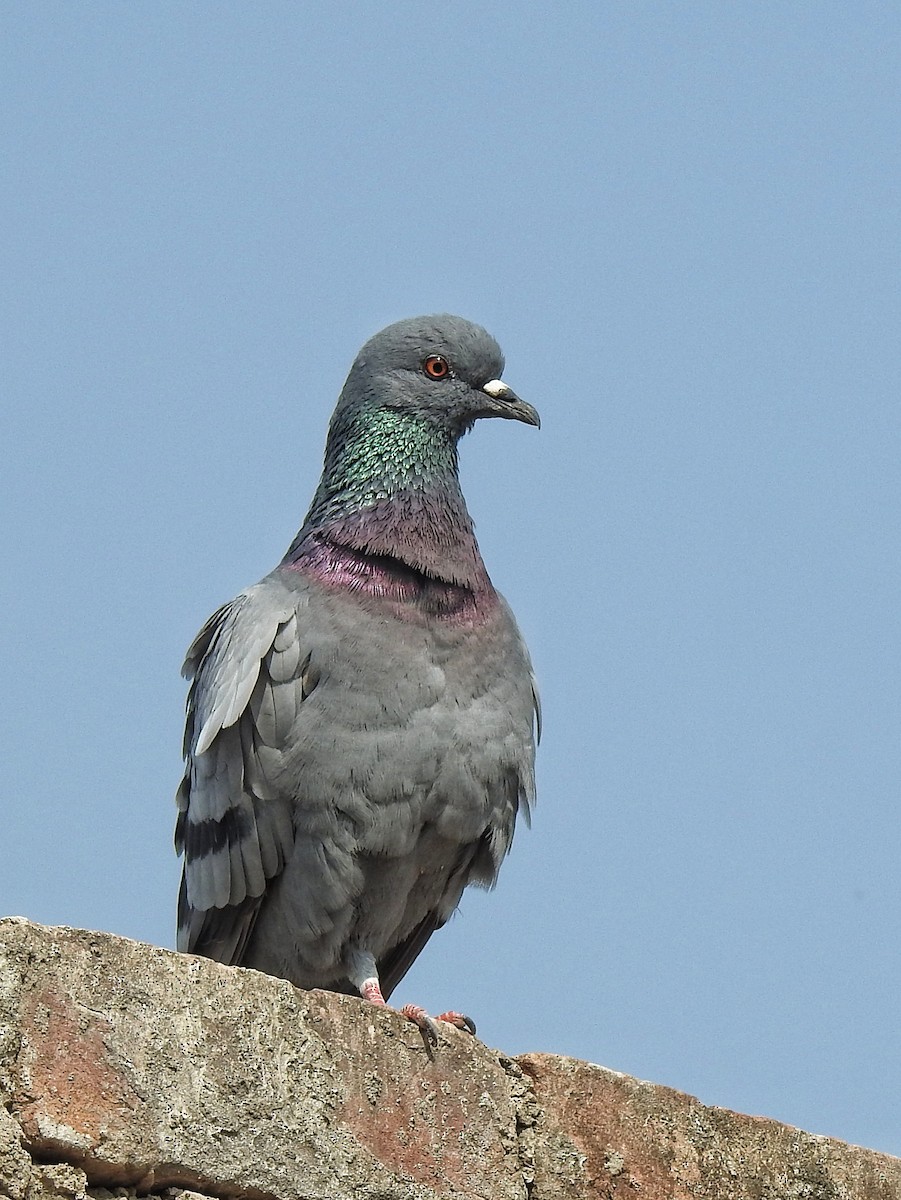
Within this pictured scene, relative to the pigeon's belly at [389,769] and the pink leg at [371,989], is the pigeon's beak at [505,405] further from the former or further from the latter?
the pink leg at [371,989]

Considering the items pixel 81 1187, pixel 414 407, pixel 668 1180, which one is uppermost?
pixel 414 407

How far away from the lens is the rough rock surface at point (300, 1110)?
3535 mm

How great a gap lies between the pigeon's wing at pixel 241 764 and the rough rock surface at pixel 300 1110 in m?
2.01

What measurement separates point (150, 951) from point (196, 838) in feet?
9.54

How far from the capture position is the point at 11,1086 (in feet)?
11.3

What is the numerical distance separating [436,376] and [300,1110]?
405 centimetres

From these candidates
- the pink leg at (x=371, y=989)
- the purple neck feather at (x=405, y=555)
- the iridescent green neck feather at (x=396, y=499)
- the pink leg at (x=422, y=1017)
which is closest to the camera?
the pink leg at (x=422, y=1017)

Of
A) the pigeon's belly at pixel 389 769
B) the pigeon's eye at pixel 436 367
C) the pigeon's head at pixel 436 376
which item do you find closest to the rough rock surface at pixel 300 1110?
the pigeon's belly at pixel 389 769

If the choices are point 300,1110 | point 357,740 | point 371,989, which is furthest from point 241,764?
point 300,1110

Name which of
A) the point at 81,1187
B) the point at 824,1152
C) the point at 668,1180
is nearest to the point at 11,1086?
the point at 81,1187

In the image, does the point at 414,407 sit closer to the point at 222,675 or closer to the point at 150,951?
the point at 222,675

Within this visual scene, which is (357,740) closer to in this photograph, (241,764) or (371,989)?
(241,764)

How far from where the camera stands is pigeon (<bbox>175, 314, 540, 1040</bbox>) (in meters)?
6.22

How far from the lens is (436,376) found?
24.2 feet
